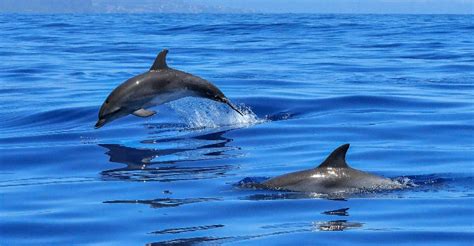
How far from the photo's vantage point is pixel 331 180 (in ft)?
33.5

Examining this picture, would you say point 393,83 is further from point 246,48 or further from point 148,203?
point 246,48

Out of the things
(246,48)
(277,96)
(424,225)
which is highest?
(246,48)

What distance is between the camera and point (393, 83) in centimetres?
2291

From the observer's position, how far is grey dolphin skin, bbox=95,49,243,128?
43.6ft

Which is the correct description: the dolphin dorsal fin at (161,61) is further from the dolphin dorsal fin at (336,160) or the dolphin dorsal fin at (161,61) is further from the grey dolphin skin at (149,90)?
the dolphin dorsal fin at (336,160)

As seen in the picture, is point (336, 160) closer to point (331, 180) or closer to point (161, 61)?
point (331, 180)

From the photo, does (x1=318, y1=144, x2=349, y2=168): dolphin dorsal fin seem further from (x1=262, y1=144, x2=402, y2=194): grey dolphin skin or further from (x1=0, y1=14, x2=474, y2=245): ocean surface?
(x1=0, y1=14, x2=474, y2=245): ocean surface

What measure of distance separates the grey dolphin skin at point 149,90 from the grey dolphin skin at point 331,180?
3.31 m

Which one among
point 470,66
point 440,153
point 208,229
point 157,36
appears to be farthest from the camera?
point 157,36

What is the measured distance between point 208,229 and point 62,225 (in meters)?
1.29

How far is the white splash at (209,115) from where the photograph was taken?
15.9 m

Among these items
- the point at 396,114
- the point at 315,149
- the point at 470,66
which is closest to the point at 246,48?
the point at 470,66

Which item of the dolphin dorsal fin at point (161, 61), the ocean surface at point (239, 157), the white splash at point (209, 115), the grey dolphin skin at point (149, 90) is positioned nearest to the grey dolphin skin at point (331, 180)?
the ocean surface at point (239, 157)

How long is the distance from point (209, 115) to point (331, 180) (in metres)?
6.39
